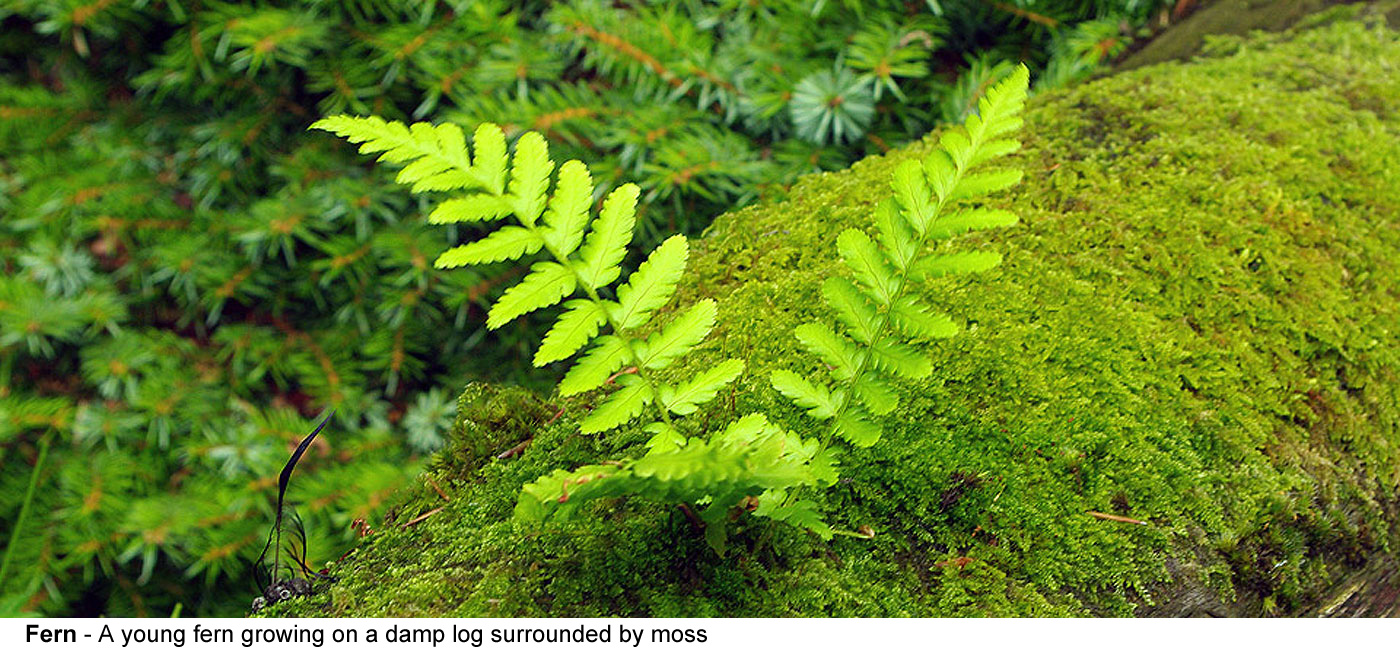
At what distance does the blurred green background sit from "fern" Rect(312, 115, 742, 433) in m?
1.06

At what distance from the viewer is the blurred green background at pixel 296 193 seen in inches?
86.0

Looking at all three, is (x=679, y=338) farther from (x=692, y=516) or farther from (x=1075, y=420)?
(x=1075, y=420)

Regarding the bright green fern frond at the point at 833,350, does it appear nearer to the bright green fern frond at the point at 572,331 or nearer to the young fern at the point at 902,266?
the young fern at the point at 902,266

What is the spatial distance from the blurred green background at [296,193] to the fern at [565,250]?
3.48ft

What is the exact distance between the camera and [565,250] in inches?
38.4

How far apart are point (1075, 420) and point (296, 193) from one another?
1.99 m

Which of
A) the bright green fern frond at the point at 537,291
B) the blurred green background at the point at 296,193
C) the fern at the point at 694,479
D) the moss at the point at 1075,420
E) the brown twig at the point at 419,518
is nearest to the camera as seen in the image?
the fern at the point at 694,479

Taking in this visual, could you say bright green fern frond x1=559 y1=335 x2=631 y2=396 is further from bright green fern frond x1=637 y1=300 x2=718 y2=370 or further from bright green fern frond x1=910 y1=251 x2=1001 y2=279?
bright green fern frond x1=910 y1=251 x2=1001 y2=279

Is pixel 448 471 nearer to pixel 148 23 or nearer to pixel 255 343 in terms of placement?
pixel 255 343

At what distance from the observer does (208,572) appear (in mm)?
2311

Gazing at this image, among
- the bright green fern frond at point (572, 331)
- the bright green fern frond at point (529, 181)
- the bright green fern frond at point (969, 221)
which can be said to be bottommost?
the bright green fern frond at point (572, 331)

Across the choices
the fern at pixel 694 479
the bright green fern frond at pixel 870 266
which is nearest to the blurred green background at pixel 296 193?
the bright green fern frond at pixel 870 266
